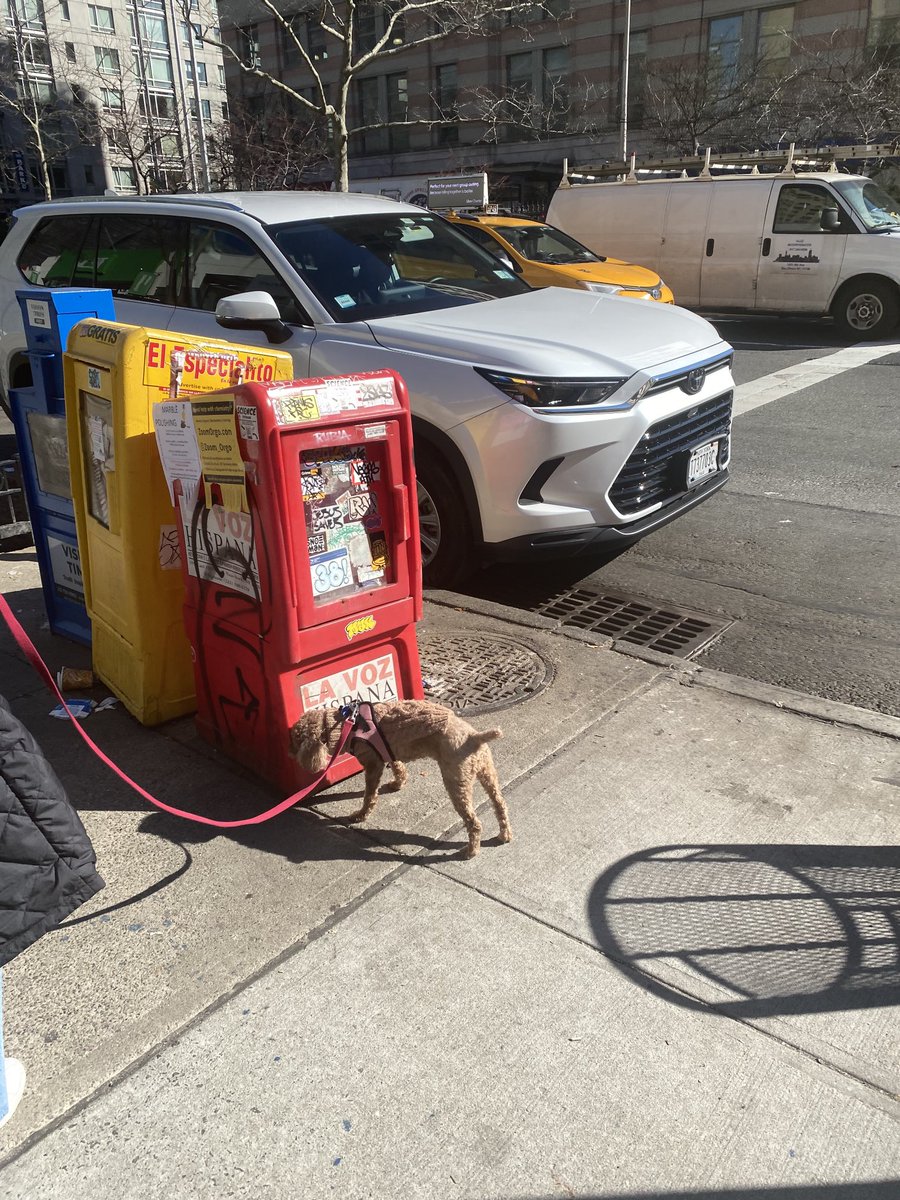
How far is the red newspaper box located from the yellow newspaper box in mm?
219

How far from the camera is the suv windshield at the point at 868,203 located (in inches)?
553

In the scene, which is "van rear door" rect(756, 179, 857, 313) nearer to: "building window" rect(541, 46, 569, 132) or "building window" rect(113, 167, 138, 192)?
"building window" rect(541, 46, 569, 132)

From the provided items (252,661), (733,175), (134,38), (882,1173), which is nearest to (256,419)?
(252,661)

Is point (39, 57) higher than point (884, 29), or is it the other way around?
point (39, 57)

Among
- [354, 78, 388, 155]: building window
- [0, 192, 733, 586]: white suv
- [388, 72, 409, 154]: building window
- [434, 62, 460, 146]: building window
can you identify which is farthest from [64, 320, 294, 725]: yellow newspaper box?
[354, 78, 388, 155]: building window

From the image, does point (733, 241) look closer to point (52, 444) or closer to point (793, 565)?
point (793, 565)

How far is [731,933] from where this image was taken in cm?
271

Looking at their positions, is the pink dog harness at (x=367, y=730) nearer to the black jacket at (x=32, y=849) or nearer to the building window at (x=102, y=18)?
the black jacket at (x=32, y=849)

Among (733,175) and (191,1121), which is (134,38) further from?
(191,1121)

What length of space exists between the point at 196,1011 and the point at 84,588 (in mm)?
2249

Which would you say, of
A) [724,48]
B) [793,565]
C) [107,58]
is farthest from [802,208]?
[107,58]

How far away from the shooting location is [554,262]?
45.2 feet

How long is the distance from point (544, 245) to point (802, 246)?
3.86 meters

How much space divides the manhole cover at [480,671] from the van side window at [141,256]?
2876 millimetres
